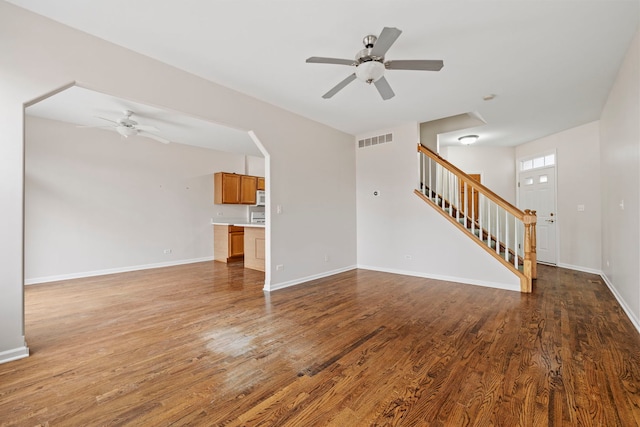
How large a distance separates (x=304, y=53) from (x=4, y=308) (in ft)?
11.0

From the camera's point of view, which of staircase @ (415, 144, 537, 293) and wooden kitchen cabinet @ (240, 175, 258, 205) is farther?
wooden kitchen cabinet @ (240, 175, 258, 205)

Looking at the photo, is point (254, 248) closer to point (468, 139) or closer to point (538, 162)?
point (468, 139)

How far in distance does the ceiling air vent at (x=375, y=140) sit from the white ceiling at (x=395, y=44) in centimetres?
123

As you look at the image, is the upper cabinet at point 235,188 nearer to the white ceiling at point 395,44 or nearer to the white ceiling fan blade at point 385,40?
the white ceiling at point 395,44

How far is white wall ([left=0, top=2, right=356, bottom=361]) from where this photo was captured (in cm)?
211

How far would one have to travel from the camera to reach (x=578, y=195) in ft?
16.9

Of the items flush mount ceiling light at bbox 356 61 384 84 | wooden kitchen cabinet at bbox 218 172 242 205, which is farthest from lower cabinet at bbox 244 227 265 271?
flush mount ceiling light at bbox 356 61 384 84

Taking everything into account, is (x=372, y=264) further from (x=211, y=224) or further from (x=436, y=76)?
(x=211, y=224)

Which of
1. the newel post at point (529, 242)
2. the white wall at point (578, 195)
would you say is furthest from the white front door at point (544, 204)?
the newel post at point (529, 242)

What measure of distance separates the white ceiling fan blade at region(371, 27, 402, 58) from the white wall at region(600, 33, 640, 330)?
241 centimetres

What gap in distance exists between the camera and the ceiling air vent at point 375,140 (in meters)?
5.28

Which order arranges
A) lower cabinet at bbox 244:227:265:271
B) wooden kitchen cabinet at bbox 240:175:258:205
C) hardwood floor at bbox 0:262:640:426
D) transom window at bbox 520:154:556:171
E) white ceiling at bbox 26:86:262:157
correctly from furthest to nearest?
1. wooden kitchen cabinet at bbox 240:175:258:205
2. transom window at bbox 520:154:556:171
3. lower cabinet at bbox 244:227:265:271
4. white ceiling at bbox 26:86:262:157
5. hardwood floor at bbox 0:262:640:426

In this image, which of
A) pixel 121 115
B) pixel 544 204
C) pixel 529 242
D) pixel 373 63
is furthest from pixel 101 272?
pixel 544 204

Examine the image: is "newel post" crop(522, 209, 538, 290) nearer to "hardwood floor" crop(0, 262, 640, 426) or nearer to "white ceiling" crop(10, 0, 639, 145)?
"hardwood floor" crop(0, 262, 640, 426)
